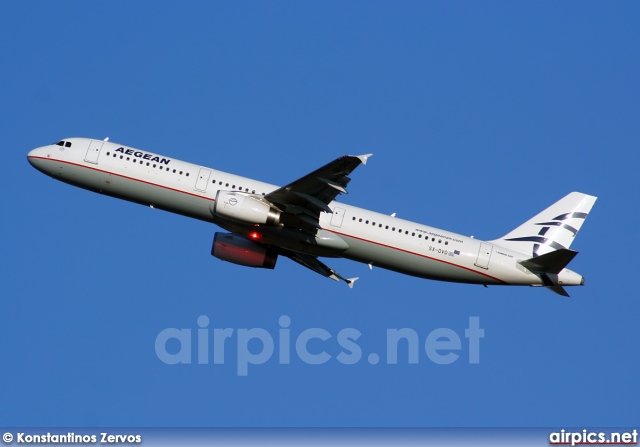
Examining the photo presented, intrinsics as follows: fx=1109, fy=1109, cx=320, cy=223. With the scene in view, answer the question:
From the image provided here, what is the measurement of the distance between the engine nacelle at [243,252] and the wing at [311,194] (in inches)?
147

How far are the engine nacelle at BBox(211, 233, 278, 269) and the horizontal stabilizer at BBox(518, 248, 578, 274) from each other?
13822 millimetres

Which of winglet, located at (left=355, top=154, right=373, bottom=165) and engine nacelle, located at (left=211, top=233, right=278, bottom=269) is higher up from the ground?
winglet, located at (left=355, top=154, right=373, bottom=165)

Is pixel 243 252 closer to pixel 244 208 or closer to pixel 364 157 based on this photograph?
pixel 244 208

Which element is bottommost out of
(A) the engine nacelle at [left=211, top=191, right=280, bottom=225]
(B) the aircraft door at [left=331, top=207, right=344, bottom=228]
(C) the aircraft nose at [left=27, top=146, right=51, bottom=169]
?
(A) the engine nacelle at [left=211, top=191, right=280, bottom=225]

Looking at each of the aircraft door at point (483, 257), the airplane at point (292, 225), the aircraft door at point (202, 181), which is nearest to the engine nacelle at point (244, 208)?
the airplane at point (292, 225)

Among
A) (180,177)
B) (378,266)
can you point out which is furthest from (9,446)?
(378,266)

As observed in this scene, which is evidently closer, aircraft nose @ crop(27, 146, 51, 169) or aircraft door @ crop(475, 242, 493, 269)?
aircraft door @ crop(475, 242, 493, 269)

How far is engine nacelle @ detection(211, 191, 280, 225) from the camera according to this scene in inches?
2233

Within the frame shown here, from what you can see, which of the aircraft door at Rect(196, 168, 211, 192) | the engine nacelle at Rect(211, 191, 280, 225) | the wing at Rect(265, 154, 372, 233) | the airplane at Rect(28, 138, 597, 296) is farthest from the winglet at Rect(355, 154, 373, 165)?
the aircraft door at Rect(196, 168, 211, 192)

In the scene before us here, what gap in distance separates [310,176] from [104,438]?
1633 cm

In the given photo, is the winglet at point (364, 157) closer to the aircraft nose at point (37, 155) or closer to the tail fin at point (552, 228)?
the tail fin at point (552, 228)

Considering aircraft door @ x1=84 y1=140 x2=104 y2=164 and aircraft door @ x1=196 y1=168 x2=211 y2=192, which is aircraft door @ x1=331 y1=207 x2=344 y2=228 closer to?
aircraft door @ x1=196 y1=168 x2=211 y2=192

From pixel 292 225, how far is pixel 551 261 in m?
13.7

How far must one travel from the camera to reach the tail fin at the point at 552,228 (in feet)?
202
